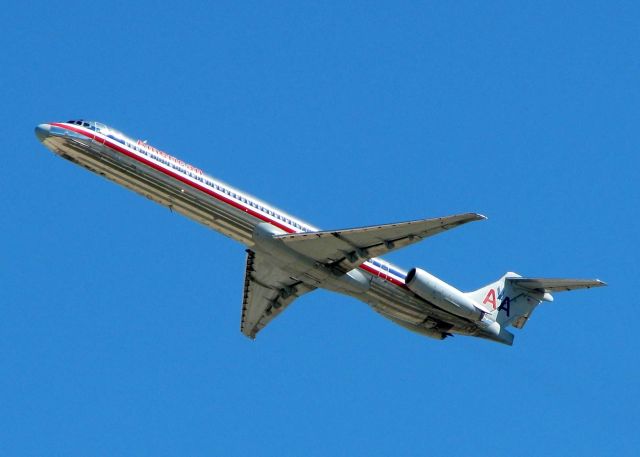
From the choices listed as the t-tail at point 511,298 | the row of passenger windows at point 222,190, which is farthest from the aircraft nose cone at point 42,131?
the t-tail at point 511,298

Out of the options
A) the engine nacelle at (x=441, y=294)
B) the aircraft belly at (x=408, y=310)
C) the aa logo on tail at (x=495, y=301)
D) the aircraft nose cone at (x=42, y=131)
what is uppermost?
the aircraft nose cone at (x=42, y=131)

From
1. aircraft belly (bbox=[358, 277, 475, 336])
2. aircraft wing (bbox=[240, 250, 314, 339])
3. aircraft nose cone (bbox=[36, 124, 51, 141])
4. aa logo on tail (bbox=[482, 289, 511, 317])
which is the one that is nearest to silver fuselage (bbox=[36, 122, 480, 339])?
aircraft nose cone (bbox=[36, 124, 51, 141])

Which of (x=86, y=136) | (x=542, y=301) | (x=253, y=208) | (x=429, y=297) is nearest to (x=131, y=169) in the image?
(x=86, y=136)

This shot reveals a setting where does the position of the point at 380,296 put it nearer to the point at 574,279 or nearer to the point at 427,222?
the point at 427,222

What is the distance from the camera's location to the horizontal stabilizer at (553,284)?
142 ft

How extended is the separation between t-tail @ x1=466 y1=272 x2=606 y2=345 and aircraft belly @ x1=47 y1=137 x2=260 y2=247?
11834 mm

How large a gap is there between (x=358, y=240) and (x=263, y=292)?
826 centimetres

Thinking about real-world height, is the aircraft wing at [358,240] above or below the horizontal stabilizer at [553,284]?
below

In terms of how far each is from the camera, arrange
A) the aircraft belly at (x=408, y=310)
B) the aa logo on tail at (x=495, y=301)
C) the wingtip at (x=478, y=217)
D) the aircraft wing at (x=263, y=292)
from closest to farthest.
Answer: the wingtip at (x=478, y=217), the aircraft belly at (x=408, y=310), the aircraft wing at (x=263, y=292), the aa logo on tail at (x=495, y=301)

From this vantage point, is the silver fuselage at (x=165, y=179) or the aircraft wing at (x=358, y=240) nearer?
the aircraft wing at (x=358, y=240)

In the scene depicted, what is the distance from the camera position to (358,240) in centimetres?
4069

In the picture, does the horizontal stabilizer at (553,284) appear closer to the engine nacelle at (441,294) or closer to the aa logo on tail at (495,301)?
the aa logo on tail at (495,301)

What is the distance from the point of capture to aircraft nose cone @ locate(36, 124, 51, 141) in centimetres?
4078

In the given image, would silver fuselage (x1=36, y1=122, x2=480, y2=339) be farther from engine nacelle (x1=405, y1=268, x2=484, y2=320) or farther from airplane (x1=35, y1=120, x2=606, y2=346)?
engine nacelle (x1=405, y1=268, x2=484, y2=320)
